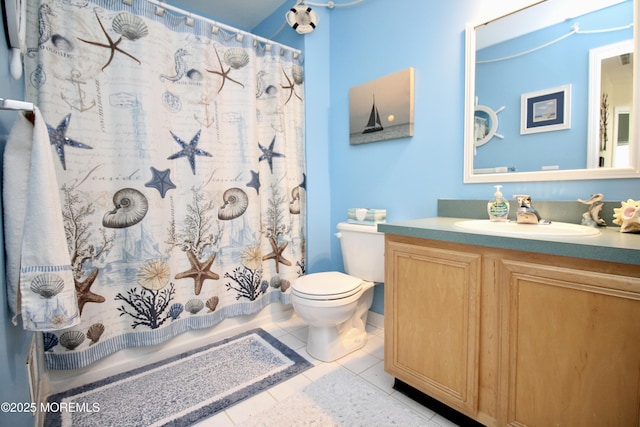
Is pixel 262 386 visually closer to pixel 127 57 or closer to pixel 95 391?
pixel 95 391

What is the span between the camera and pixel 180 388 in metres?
1.45

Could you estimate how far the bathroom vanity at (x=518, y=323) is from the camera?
80 cm

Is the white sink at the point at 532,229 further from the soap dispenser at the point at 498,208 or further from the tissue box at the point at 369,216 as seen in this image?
the tissue box at the point at 369,216

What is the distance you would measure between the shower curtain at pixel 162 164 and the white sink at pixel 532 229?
4.36ft

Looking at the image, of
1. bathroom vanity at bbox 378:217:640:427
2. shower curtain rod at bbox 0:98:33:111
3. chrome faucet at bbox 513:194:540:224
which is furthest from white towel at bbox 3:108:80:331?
chrome faucet at bbox 513:194:540:224

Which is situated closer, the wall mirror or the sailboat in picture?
the wall mirror

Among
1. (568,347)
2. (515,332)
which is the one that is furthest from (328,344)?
(568,347)

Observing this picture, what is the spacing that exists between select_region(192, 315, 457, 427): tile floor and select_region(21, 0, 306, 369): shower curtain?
302 mm

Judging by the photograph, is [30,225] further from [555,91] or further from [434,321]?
[555,91]

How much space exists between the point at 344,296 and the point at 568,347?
930 mm

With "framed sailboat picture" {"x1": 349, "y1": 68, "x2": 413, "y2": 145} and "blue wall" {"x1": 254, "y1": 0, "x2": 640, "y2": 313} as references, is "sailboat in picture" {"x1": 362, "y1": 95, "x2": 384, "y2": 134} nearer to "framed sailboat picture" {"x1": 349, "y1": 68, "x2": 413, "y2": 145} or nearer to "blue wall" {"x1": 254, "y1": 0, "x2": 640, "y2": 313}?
"framed sailboat picture" {"x1": 349, "y1": 68, "x2": 413, "y2": 145}

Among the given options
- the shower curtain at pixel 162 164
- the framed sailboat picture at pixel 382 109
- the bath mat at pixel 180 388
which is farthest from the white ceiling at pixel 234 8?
the bath mat at pixel 180 388

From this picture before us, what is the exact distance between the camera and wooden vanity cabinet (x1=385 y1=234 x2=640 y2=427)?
0.80m

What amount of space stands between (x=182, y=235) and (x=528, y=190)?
6.09 ft
